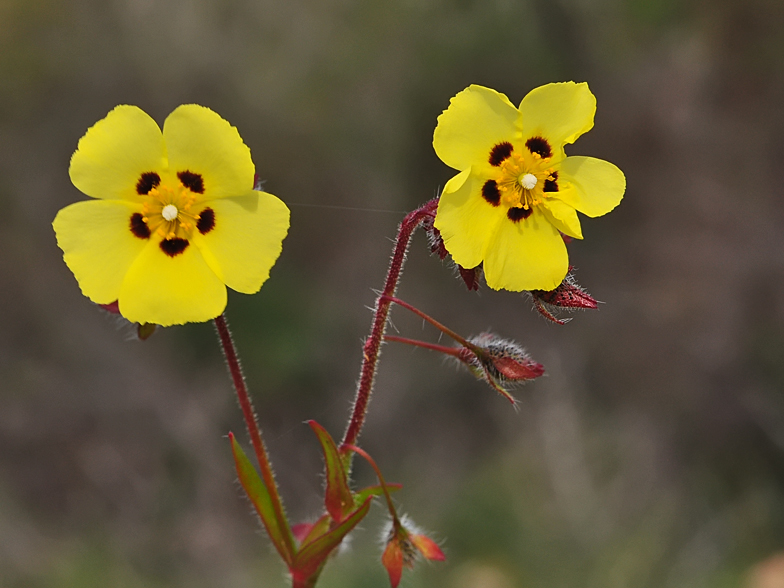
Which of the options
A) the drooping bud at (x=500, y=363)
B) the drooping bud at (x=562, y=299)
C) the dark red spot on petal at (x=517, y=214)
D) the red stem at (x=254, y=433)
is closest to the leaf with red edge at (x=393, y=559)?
the red stem at (x=254, y=433)

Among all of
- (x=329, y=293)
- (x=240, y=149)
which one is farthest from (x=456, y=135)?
(x=329, y=293)

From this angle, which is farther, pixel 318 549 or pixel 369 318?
pixel 369 318

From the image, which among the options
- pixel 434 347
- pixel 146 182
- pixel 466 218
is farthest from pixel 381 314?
pixel 146 182

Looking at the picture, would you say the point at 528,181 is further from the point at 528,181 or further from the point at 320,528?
the point at 320,528

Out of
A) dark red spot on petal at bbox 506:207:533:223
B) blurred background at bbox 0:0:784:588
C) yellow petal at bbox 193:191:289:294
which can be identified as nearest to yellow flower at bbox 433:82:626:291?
dark red spot on petal at bbox 506:207:533:223

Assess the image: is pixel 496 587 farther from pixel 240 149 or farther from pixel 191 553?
pixel 240 149
